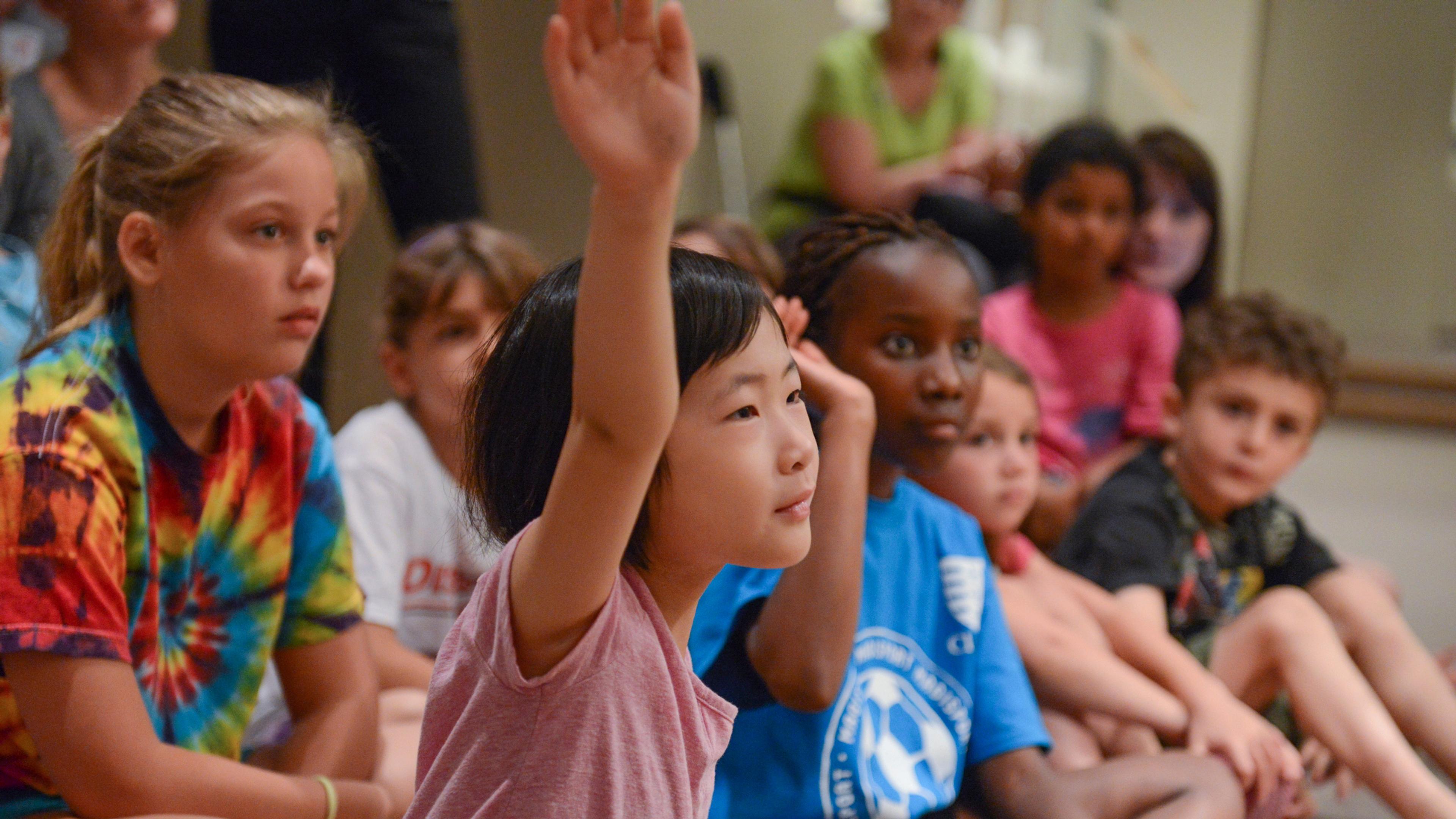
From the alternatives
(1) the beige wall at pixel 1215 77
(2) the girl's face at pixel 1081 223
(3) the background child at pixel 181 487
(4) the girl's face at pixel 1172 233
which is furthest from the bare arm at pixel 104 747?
(1) the beige wall at pixel 1215 77

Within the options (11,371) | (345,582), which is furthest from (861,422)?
(11,371)

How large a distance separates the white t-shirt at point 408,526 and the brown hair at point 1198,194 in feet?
5.55

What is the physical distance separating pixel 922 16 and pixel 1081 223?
2.25ft

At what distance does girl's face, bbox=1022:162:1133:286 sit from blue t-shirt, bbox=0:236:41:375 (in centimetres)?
162

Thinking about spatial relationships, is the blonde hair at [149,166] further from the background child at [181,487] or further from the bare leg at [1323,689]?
the bare leg at [1323,689]

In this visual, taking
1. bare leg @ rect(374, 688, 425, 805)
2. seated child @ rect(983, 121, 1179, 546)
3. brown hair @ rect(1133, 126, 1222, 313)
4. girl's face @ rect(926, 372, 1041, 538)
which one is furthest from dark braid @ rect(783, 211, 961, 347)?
brown hair @ rect(1133, 126, 1222, 313)

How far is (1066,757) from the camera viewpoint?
137 cm

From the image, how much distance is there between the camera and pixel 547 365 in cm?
75

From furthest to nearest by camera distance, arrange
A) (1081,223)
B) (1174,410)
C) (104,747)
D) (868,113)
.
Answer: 1. (868,113)
2. (1081,223)
3. (1174,410)
4. (104,747)

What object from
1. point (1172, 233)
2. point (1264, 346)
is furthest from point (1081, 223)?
point (1264, 346)

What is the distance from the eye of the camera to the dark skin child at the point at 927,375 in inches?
46.3

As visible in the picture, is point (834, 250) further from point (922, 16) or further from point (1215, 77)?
point (1215, 77)

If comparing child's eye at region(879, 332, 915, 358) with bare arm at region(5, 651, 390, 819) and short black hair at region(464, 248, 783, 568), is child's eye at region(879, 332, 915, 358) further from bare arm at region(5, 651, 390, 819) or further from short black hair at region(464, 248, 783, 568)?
bare arm at region(5, 651, 390, 819)

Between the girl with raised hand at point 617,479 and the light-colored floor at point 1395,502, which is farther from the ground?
the girl with raised hand at point 617,479
